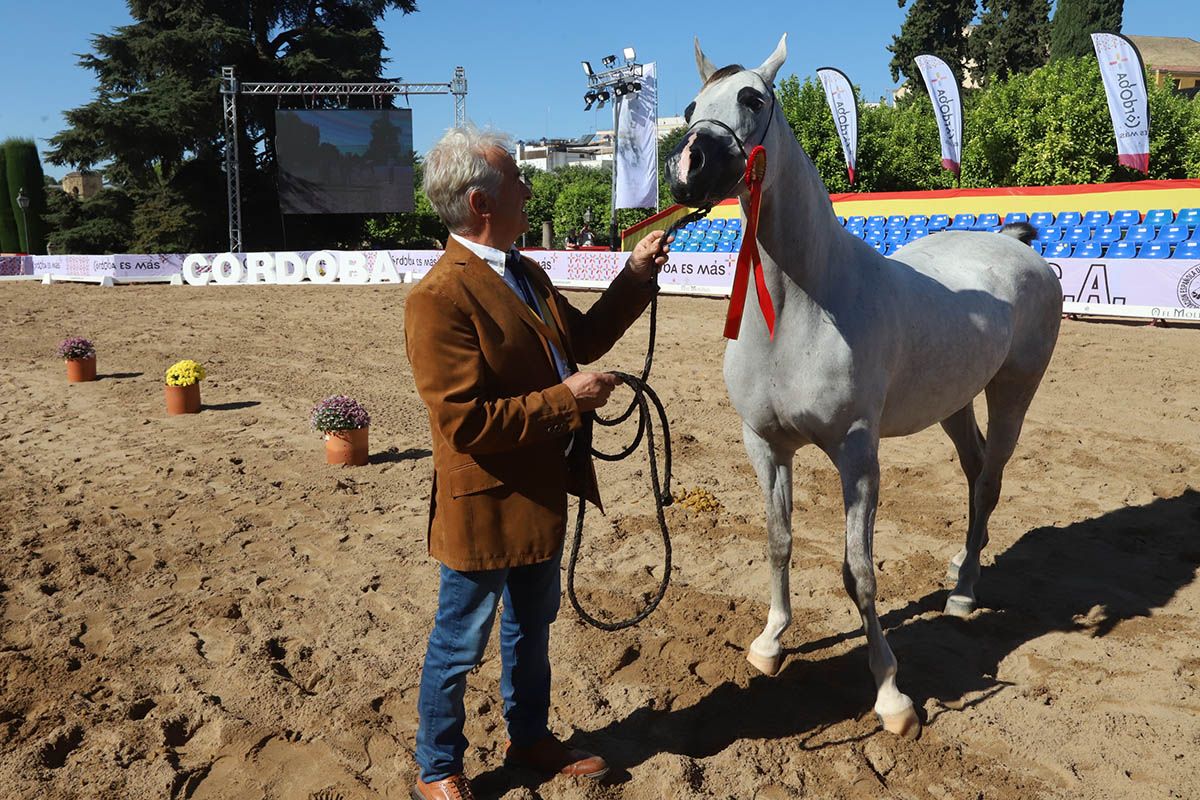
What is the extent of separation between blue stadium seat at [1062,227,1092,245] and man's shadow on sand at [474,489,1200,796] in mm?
11210

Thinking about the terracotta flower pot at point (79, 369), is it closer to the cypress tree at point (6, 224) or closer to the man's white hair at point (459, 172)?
the man's white hair at point (459, 172)

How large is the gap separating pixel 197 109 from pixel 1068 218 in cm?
2755

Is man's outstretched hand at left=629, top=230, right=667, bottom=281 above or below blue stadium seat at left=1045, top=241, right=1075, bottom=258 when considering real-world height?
below

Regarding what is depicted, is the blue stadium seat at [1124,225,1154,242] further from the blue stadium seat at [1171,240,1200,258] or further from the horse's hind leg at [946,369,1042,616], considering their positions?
the horse's hind leg at [946,369,1042,616]

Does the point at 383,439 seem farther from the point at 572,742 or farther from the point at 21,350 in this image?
the point at 21,350

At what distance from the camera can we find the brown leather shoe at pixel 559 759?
2.57 meters

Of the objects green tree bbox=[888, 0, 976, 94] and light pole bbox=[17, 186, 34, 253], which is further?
green tree bbox=[888, 0, 976, 94]

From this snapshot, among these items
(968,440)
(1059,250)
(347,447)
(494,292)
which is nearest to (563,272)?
(1059,250)

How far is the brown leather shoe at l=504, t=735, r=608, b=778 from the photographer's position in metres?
2.57

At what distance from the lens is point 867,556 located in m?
2.98

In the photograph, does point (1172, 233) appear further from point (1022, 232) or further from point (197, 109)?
point (197, 109)

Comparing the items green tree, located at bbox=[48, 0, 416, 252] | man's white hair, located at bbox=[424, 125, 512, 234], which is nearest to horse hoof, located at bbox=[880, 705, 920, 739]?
man's white hair, located at bbox=[424, 125, 512, 234]

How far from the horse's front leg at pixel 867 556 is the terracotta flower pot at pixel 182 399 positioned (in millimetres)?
6540

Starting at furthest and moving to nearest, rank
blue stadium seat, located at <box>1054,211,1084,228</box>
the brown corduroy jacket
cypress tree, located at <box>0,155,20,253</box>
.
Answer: cypress tree, located at <box>0,155,20,253</box>
blue stadium seat, located at <box>1054,211,1084,228</box>
the brown corduroy jacket
